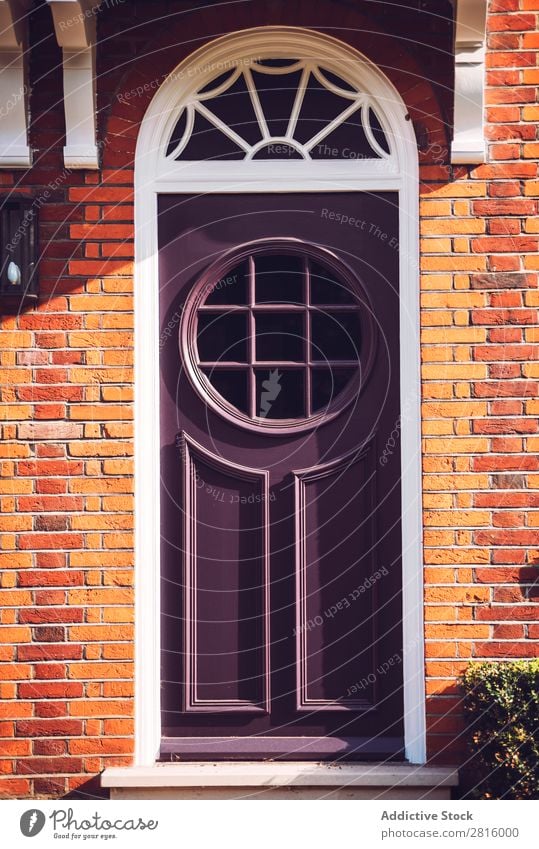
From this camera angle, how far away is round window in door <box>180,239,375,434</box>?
4.51 meters

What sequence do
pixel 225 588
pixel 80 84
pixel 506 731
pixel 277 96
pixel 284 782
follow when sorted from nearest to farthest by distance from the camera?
pixel 506 731 → pixel 284 782 → pixel 80 84 → pixel 225 588 → pixel 277 96

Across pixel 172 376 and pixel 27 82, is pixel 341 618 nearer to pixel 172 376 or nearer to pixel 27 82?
pixel 172 376

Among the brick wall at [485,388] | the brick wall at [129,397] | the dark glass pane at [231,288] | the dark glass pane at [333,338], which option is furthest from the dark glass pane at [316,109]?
the dark glass pane at [333,338]

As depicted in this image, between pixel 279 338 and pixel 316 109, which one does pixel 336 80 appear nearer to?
pixel 316 109

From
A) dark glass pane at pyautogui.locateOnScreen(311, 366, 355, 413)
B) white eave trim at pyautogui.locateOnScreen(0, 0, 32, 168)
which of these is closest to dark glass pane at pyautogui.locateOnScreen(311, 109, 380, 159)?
dark glass pane at pyautogui.locateOnScreen(311, 366, 355, 413)

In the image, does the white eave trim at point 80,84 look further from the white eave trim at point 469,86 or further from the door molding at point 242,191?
the white eave trim at point 469,86

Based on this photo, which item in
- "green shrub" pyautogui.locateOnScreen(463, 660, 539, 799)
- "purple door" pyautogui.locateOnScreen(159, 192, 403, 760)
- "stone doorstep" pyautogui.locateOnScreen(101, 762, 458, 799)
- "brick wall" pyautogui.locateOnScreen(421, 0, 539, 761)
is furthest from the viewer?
"purple door" pyautogui.locateOnScreen(159, 192, 403, 760)

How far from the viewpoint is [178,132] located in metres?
4.60

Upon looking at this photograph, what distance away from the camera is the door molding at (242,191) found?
440 cm

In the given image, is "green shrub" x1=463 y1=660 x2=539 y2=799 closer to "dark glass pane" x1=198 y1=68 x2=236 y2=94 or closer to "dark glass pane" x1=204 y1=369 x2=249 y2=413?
"dark glass pane" x1=204 y1=369 x2=249 y2=413

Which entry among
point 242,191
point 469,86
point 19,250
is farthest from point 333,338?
point 19,250

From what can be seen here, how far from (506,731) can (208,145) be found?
3.00 m

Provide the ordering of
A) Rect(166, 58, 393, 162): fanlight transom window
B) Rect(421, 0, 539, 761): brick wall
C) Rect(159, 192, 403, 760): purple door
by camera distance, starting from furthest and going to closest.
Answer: Rect(166, 58, 393, 162): fanlight transom window → Rect(159, 192, 403, 760): purple door → Rect(421, 0, 539, 761): brick wall

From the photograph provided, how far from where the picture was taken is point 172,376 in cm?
453
